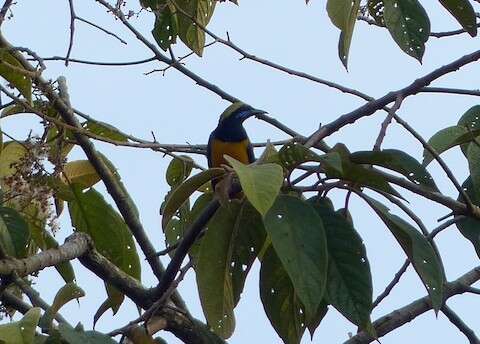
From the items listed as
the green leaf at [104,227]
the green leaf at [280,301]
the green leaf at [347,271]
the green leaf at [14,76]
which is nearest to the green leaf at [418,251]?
the green leaf at [347,271]

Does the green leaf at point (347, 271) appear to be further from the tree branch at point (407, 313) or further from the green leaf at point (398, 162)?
the tree branch at point (407, 313)

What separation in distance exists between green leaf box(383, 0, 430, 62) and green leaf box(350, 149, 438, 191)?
21 cm

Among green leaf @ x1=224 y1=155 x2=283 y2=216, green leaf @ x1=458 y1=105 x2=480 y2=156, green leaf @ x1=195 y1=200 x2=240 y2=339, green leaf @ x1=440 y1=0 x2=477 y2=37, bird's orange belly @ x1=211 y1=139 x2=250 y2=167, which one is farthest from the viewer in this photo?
bird's orange belly @ x1=211 y1=139 x2=250 y2=167

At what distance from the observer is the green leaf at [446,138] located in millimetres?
1988

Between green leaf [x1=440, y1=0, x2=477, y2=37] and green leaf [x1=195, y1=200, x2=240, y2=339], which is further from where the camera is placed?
green leaf [x1=440, y1=0, x2=477, y2=37]

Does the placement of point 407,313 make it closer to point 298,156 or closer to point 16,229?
point 16,229

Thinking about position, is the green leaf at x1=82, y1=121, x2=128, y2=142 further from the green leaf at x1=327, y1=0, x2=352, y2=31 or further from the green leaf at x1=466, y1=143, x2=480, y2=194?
the green leaf at x1=327, y1=0, x2=352, y2=31

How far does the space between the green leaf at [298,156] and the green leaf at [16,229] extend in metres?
0.70

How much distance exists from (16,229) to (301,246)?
32.4 inches

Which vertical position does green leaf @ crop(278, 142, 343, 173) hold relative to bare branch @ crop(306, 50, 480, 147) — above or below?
below

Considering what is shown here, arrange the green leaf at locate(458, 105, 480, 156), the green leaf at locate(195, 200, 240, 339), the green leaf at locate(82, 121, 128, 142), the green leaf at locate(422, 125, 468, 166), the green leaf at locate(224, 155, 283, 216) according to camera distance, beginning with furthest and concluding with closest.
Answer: the green leaf at locate(82, 121, 128, 142)
the green leaf at locate(458, 105, 480, 156)
the green leaf at locate(422, 125, 468, 166)
the green leaf at locate(195, 200, 240, 339)
the green leaf at locate(224, 155, 283, 216)

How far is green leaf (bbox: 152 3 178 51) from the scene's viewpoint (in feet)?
8.64

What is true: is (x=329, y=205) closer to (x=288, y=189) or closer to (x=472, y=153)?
(x=288, y=189)

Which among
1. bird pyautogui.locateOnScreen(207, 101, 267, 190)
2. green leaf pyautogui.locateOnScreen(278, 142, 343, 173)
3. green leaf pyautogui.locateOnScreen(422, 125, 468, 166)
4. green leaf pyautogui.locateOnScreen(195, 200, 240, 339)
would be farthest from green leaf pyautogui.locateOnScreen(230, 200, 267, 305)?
bird pyautogui.locateOnScreen(207, 101, 267, 190)
